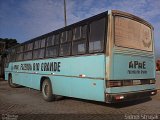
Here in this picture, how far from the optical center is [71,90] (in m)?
8.52

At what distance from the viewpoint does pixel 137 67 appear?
25.9ft

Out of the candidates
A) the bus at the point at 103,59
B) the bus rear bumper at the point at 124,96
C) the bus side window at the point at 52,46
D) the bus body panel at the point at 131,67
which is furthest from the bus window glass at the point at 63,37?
the bus rear bumper at the point at 124,96

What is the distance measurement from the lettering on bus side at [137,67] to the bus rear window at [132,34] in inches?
20.5

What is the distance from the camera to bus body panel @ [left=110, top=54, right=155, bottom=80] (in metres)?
7.13

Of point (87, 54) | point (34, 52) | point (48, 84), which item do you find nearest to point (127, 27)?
point (87, 54)

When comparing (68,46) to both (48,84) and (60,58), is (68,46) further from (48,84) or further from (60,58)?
(48,84)

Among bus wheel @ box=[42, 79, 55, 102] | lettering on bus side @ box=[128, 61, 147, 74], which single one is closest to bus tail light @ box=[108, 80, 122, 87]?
lettering on bus side @ box=[128, 61, 147, 74]

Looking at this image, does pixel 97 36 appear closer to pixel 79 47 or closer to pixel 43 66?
pixel 79 47

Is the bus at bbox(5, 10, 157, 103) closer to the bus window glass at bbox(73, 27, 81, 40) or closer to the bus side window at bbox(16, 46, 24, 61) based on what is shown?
the bus window glass at bbox(73, 27, 81, 40)

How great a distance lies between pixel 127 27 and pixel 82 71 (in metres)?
2.04

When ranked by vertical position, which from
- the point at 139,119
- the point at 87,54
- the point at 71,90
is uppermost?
the point at 87,54

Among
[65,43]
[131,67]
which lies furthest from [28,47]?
[131,67]

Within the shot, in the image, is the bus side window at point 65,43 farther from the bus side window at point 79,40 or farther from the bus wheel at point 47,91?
the bus wheel at point 47,91

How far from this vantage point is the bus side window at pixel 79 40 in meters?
7.93
